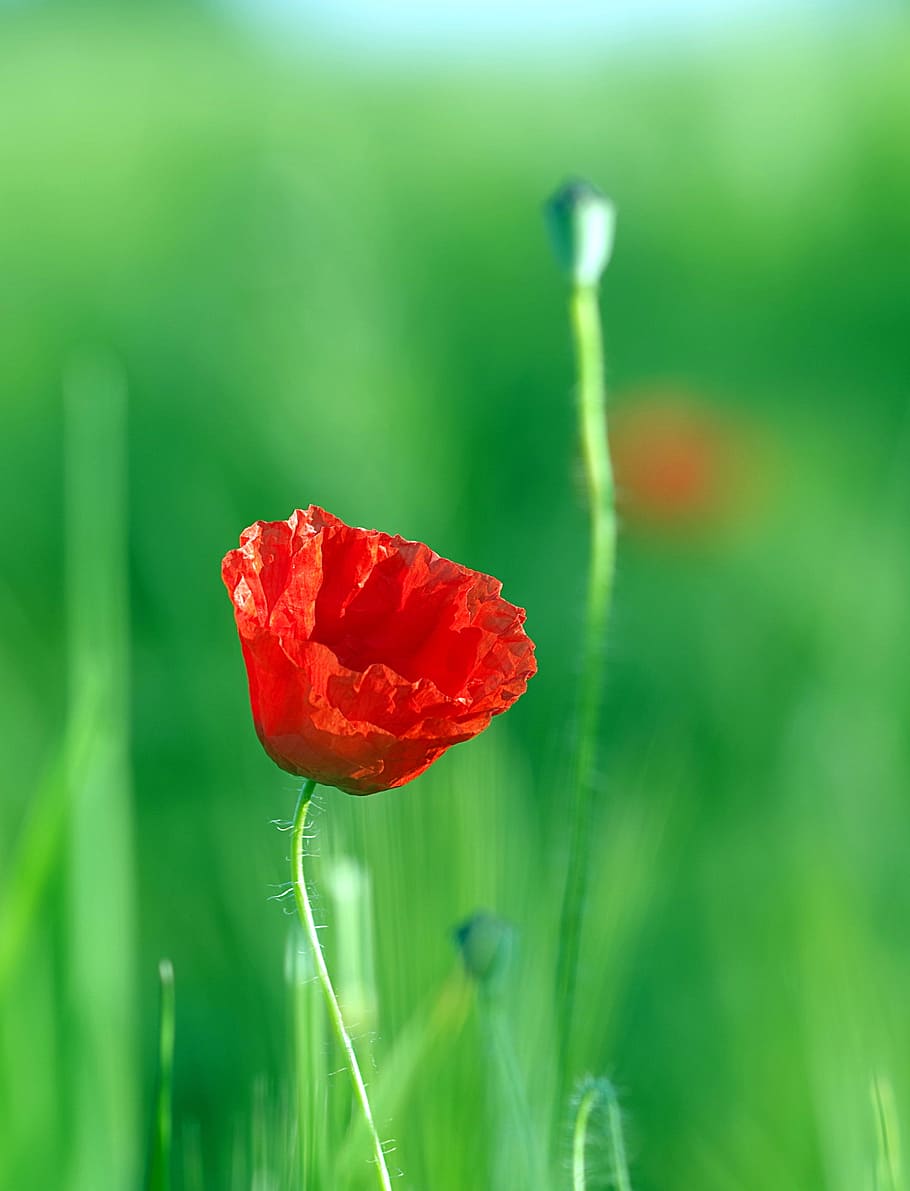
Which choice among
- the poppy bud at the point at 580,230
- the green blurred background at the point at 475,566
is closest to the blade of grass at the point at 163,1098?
the green blurred background at the point at 475,566

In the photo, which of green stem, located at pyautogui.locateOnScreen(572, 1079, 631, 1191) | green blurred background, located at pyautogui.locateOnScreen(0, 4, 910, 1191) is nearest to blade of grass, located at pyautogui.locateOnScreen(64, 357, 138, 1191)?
green blurred background, located at pyautogui.locateOnScreen(0, 4, 910, 1191)

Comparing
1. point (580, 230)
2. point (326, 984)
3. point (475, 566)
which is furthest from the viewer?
point (475, 566)

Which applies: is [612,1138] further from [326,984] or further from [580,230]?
[580,230]

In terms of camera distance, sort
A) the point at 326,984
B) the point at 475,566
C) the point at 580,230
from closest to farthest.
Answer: the point at 326,984
the point at 580,230
the point at 475,566

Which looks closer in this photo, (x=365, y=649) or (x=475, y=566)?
(x=365, y=649)

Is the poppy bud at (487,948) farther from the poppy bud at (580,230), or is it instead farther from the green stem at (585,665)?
the poppy bud at (580,230)

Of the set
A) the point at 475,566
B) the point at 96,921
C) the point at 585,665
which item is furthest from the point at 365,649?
the point at 475,566
